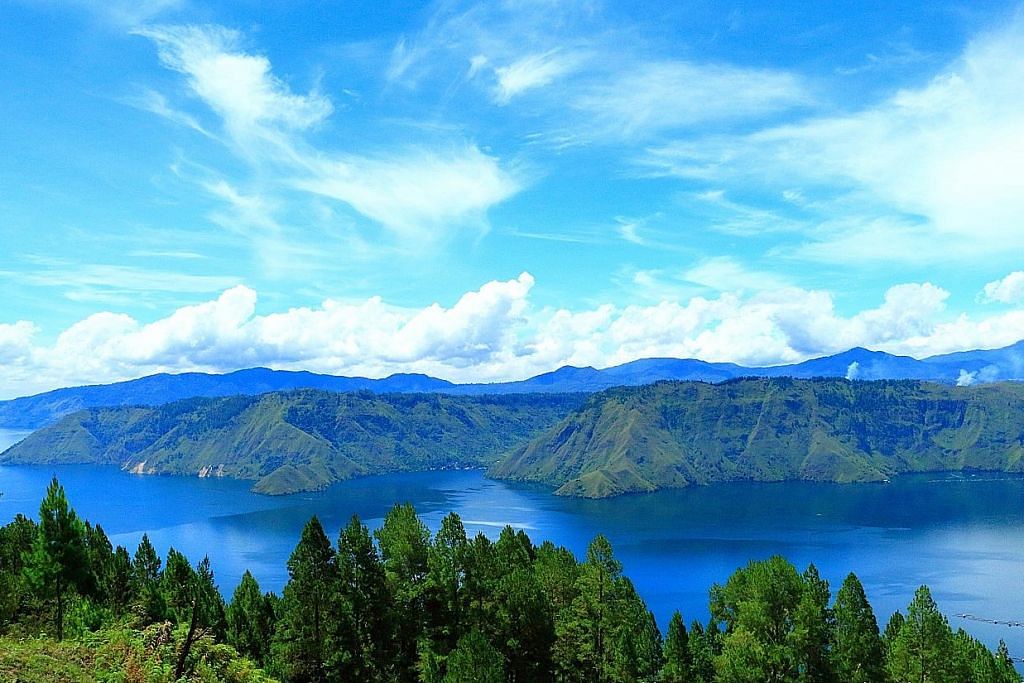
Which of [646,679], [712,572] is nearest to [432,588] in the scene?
[646,679]

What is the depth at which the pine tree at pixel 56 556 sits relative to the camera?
1762 inches

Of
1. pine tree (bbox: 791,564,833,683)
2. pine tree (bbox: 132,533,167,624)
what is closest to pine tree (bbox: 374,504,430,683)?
pine tree (bbox: 132,533,167,624)

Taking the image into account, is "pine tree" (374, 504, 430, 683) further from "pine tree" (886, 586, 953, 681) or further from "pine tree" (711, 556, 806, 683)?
"pine tree" (886, 586, 953, 681)

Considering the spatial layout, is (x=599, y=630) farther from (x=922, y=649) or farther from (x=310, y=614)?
(x=922, y=649)

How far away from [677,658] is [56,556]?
41893 millimetres

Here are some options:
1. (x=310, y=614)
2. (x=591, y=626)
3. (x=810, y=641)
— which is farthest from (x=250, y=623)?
(x=810, y=641)

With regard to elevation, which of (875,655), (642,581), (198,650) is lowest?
(642,581)

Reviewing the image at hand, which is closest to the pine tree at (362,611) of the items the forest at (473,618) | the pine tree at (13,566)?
the forest at (473,618)

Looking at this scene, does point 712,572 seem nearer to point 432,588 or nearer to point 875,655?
point 875,655

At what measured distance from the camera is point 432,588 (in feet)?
158

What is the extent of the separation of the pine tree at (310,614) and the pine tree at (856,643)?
1447 inches

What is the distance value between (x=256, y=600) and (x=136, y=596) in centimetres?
1641

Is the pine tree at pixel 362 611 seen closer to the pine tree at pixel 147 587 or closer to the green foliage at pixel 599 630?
the green foliage at pixel 599 630

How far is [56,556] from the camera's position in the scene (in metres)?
45.2
